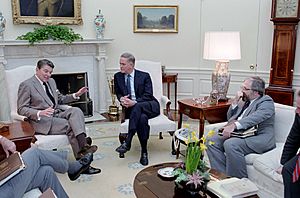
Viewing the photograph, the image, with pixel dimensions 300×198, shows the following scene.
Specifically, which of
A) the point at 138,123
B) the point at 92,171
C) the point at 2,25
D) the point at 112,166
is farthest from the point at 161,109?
the point at 2,25

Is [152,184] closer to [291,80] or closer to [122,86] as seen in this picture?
[122,86]

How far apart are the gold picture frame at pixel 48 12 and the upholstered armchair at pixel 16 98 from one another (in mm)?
1683

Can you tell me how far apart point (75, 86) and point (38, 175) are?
3.40m

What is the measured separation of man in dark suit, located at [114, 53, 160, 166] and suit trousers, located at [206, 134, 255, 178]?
2.78ft

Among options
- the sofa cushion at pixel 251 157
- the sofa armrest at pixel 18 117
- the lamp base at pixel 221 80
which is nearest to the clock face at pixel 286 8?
the lamp base at pixel 221 80

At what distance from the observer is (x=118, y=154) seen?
3.81 m

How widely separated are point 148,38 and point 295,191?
405 centimetres

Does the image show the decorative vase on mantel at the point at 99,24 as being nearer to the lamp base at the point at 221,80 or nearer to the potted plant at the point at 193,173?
the lamp base at the point at 221,80

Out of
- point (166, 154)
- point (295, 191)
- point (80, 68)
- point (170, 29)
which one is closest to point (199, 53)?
point (170, 29)

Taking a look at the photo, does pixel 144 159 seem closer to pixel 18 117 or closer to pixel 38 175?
pixel 18 117

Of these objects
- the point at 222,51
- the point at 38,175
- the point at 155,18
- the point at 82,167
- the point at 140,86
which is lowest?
the point at 82,167

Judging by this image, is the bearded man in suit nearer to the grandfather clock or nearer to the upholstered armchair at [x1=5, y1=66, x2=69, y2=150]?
the upholstered armchair at [x1=5, y1=66, x2=69, y2=150]

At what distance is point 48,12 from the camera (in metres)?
5.00

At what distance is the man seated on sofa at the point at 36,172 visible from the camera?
77.1 inches
